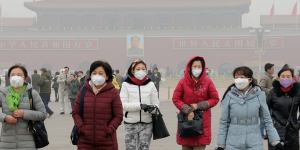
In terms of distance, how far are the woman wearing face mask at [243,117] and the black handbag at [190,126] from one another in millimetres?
557

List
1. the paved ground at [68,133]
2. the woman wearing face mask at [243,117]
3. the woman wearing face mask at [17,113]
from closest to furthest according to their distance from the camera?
the woman wearing face mask at [243,117]
the woman wearing face mask at [17,113]
the paved ground at [68,133]

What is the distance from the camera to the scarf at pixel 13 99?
5.05 metres

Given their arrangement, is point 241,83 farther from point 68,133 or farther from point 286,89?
point 68,133

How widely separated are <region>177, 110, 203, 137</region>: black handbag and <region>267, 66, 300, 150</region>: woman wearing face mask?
0.68m

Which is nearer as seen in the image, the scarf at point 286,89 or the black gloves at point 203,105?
the black gloves at point 203,105

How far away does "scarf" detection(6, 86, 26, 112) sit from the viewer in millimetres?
5047

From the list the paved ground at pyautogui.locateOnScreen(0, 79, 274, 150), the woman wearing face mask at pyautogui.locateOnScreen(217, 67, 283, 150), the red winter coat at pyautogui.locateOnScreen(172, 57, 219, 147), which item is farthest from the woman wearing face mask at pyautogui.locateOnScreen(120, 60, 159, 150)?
the paved ground at pyautogui.locateOnScreen(0, 79, 274, 150)

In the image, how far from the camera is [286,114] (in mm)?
5637

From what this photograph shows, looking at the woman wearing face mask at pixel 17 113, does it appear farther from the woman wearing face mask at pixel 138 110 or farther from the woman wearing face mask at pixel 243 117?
the woman wearing face mask at pixel 243 117

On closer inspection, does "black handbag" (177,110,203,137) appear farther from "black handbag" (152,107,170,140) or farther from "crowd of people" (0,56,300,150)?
"black handbag" (152,107,170,140)

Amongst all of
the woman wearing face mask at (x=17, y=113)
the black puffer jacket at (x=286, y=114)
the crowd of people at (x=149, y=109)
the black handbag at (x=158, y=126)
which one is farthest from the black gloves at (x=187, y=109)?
the woman wearing face mask at (x=17, y=113)

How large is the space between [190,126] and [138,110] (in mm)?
510

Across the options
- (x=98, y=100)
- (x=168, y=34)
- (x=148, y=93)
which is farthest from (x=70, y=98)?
(x=168, y=34)

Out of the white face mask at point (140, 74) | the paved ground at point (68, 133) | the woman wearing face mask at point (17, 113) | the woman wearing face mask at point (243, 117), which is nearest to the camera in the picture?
the woman wearing face mask at point (243, 117)
